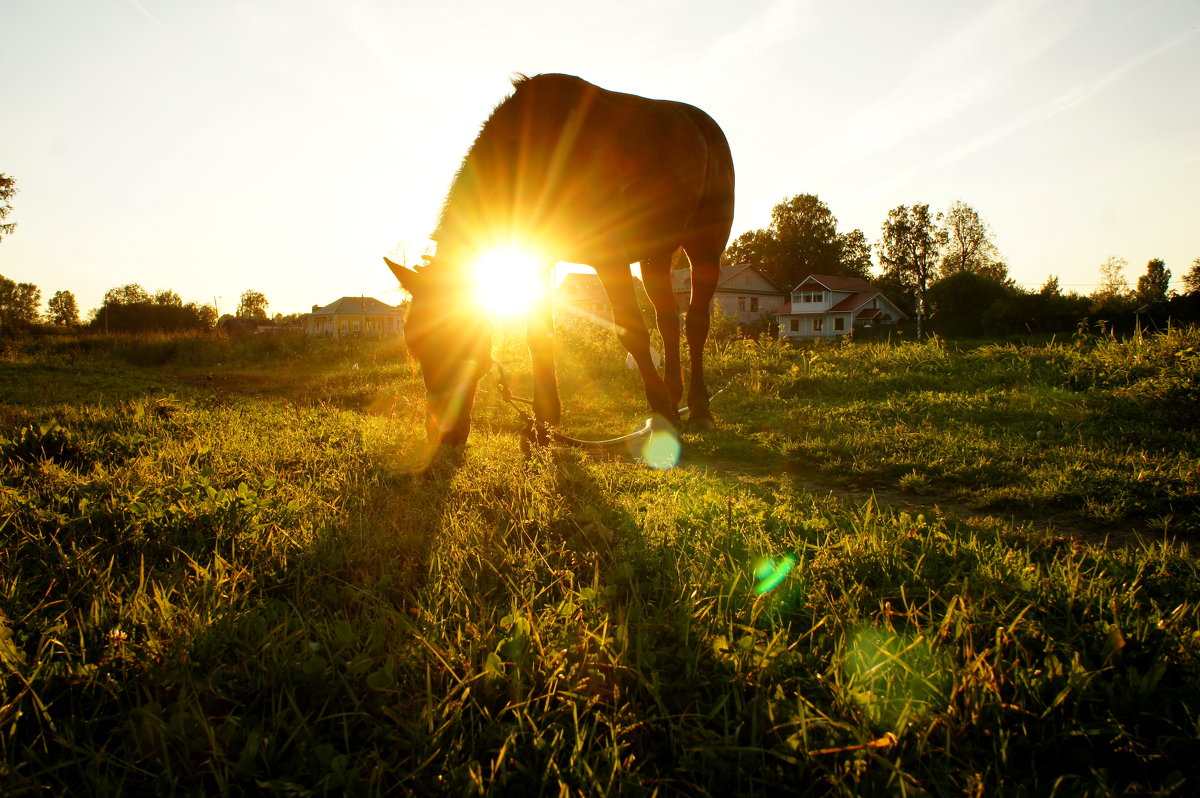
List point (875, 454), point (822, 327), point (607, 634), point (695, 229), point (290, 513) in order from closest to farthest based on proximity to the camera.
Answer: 1. point (607, 634)
2. point (290, 513)
3. point (875, 454)
4. point (695, 229)
5. point (822, 327)

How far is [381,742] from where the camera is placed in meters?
1.22

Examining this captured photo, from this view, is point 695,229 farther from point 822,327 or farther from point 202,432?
point 822,327

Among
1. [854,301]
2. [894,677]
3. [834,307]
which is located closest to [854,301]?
[854,301]

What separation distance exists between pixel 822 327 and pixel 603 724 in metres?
74.9

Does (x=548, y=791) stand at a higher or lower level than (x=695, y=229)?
lower

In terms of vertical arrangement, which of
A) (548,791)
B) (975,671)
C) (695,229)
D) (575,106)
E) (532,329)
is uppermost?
(575,106)

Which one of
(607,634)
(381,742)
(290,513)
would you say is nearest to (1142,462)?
(607,634)

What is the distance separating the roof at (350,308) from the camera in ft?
283

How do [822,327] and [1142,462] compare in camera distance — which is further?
[822,327]

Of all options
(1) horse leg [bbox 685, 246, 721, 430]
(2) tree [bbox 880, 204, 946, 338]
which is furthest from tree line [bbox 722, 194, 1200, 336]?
(1) horse leg [bbox 685, 246, 721, 430]

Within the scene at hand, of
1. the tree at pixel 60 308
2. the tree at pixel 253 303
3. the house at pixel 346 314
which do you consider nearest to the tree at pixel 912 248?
the house at pixel 346 314

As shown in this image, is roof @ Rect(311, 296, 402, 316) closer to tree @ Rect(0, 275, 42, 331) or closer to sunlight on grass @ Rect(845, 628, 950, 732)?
tree @ Rect(0, 275, 42, 331)

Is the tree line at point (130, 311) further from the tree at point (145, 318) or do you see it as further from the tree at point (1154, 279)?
the tree at point (1154, 279)

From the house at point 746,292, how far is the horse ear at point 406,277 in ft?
204
